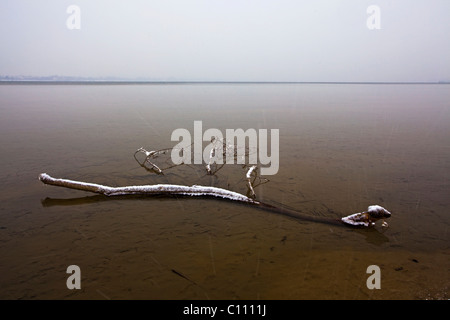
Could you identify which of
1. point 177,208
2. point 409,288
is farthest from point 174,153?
point 409,288

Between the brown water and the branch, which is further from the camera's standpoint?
the branch

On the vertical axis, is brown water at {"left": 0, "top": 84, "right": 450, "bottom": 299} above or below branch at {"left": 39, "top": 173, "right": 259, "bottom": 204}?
below

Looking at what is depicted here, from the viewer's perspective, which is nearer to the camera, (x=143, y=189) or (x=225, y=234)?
(x=225, y=234)

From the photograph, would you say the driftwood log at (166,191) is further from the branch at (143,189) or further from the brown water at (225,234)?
the brown water at (225,234)

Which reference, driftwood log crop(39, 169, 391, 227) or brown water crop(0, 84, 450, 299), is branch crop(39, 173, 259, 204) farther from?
brown water crop(0, 84, 450, 299)

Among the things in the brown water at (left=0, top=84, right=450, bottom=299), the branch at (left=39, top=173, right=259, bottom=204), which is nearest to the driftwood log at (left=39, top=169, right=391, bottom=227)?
the branch at (left=39, top=173, right=259, bottom=204)

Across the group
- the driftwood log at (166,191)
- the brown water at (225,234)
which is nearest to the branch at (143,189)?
the driftwood log at (166,191)

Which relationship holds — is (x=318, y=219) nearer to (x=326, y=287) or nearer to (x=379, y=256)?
(x=379, y=256)

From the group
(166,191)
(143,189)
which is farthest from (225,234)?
(143,189)

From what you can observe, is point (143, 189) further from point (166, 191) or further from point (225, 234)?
point (225, 234)

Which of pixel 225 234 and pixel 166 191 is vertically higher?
pixel 166 191

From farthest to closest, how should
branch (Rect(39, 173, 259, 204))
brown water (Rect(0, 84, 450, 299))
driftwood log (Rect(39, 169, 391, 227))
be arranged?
1. branch (Rect(39, 173, 259, 204))
2. driftwood log (Rect(39, 169, 391, 227))
3. brown water (Rect(0, 84, 450, 299))

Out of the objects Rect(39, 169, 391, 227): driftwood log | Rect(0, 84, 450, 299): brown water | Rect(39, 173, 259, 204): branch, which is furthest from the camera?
Rect(39, 173, 259, 204): branch

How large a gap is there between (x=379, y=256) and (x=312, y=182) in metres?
3.61
